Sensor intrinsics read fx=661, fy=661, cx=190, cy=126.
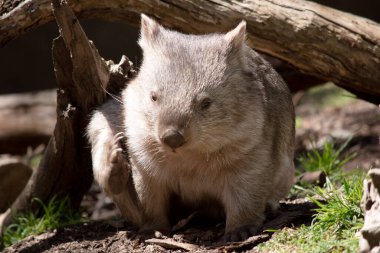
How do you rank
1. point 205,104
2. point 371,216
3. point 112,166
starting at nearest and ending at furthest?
point 371,216
point 205,104
point 112,166

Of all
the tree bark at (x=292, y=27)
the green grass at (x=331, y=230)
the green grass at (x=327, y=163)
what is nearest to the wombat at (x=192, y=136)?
the green grass at (x=331, y=230)

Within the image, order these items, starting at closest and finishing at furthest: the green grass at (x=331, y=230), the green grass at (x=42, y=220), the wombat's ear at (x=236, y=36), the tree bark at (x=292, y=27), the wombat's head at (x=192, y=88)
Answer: the green grass at (x=331, y=230) < the wombat's head at (x=192, y=88) < the wombat's ear at (x=236, y=36) < the tree bark at (x=292, y=27) < the green grass at (x=42, y=220)

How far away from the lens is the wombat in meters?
4.58

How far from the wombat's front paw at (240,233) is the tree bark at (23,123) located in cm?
415

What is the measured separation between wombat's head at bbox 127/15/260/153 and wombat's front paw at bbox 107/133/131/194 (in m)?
0.38

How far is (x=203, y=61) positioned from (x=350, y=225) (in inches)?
60.6

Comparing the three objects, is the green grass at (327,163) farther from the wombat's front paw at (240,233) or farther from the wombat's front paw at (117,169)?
the wombat's front paw at (117,169)

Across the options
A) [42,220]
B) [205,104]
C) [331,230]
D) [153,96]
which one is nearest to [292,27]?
[205,104]

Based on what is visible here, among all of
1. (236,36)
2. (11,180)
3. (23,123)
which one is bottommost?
(11,180)

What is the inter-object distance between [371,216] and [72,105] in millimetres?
2833

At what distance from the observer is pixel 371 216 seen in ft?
12.2

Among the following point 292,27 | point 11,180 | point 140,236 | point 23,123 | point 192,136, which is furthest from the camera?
point 23,123

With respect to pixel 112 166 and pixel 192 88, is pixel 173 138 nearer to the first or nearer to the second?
pixel 192 88

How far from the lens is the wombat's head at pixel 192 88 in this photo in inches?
175
